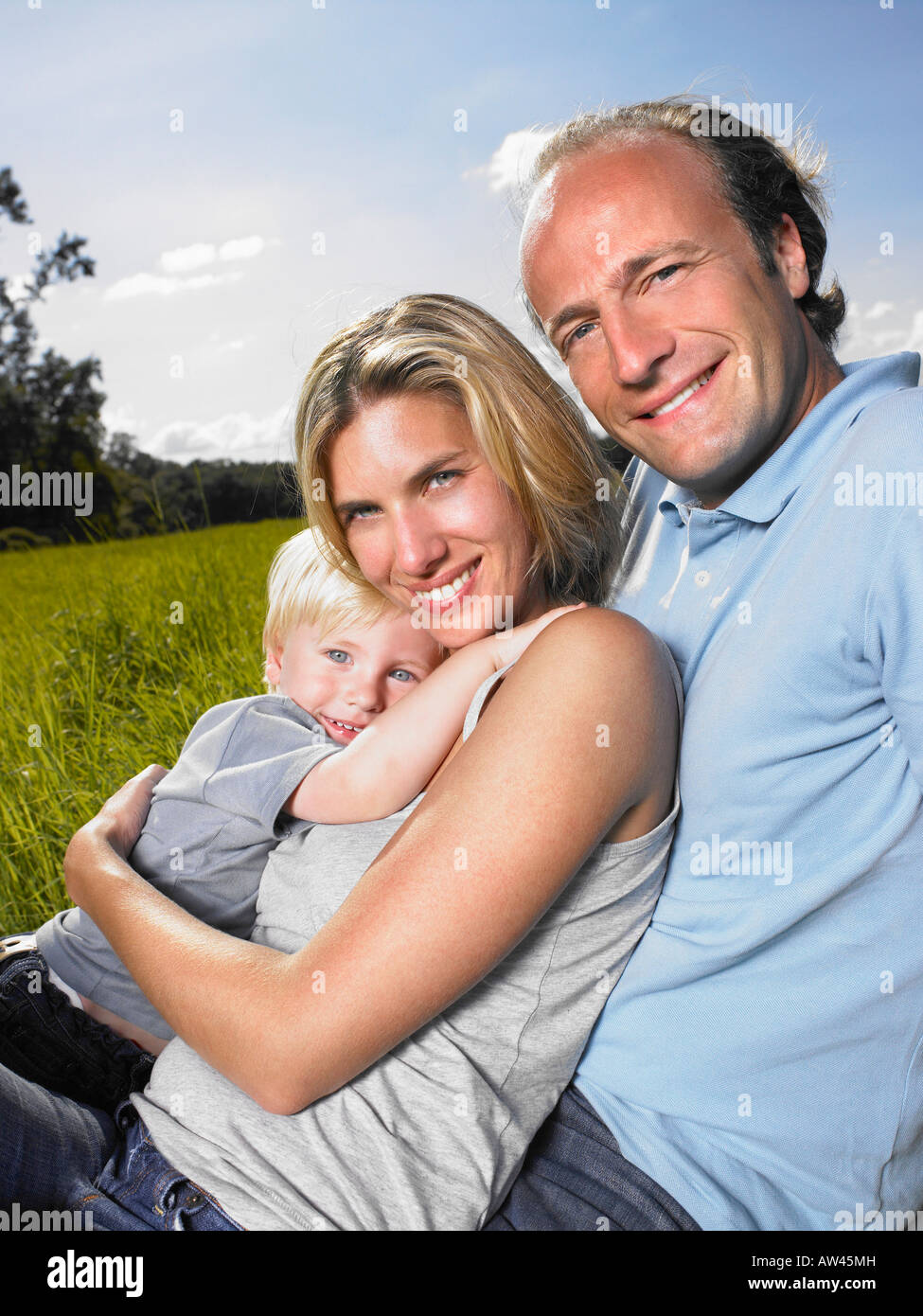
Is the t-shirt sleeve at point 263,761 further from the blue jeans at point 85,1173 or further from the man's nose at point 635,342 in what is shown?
the man's nose at point 635,342

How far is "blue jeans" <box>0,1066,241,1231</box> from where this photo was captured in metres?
1.21

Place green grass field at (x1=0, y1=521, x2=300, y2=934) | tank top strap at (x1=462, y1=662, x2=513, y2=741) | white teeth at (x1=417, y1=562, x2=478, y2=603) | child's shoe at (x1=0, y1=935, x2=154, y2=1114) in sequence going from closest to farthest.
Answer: tank top strap at (x1=462, y1=662, x2=513, y2=741) < child's shoe at (x1=0, y1=935, x2=154, y2=1114) < white teeth at (x1=417, y1=562, x2=478, y2=603) < green grass field at (x1=0, y1=521, x2=300, y2=934)

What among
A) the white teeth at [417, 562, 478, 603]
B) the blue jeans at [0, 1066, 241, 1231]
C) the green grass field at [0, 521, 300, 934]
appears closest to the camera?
the blue jeans at [0, 1066, 241, 1231]

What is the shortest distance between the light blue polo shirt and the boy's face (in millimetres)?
729

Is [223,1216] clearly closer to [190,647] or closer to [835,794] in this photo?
[835,794]

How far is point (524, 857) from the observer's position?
115 cm

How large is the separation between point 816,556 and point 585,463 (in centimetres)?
67

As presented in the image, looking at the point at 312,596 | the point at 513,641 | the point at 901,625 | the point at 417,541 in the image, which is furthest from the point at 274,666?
the point at 901,625

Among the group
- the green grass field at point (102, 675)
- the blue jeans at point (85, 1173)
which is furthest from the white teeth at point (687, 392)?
the green grass field at point (102, 675)

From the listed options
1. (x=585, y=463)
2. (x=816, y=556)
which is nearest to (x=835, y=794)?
(x=816, y=556)

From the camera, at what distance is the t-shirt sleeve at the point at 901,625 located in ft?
3.66

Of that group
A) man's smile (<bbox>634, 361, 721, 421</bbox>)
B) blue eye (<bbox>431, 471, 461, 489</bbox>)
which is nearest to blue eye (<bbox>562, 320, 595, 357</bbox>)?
man's smile (<bbox>634, 361, 721, 421</bbox>)

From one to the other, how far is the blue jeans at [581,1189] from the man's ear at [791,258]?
1384 mm

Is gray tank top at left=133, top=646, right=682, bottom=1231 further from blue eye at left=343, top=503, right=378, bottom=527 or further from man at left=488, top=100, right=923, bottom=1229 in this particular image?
blue eye at left=343, top=503, right=378, bottom=527
